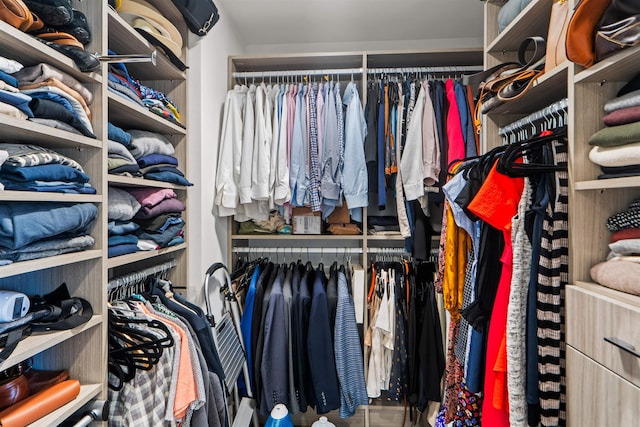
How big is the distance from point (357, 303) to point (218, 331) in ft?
2.66

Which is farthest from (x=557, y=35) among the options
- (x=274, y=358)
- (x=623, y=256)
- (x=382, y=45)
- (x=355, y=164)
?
(x=274, y=358)

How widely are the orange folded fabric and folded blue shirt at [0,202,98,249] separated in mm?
400

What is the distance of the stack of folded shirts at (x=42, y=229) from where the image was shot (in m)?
0.80

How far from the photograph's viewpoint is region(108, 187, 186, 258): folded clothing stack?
A: 1.23 m

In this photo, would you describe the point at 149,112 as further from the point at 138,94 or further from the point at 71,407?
the point at 71,407

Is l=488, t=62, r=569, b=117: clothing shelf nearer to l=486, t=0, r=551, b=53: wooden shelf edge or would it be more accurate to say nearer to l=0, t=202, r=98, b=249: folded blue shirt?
l=486, t=0, r=551, b=53: wooden shelf edge

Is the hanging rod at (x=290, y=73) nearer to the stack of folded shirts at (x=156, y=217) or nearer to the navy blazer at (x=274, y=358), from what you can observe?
the stack of folded shirts at (x=156, y=217)

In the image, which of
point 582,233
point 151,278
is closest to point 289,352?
point 151,278

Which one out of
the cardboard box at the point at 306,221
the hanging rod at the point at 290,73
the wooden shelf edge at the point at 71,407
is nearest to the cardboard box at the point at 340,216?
the cardboard box at the point at 306,221

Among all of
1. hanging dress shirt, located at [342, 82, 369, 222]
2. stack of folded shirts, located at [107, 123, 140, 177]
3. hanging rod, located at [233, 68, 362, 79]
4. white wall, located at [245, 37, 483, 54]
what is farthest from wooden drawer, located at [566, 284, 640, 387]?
white wall, located at [245, 37, 483, 54]

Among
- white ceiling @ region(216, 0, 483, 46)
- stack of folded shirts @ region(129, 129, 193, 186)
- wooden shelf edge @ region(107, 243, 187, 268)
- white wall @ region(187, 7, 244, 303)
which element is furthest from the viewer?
white ceiling @ region(216, 0, 483, 46)

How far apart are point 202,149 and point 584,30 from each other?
158 centimetres

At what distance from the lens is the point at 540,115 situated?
1201mm

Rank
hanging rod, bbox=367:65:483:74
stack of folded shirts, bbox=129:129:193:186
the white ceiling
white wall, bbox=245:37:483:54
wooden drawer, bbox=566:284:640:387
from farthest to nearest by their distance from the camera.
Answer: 1. white wall, bbox=245:37:483:54
2. hanging rod, bbox=367:65:483:74
3. the white ceiling
4. stack of folded shirts, bbox=129:129:193:186
5. wooden drawer, bbox=566:284:640:387
